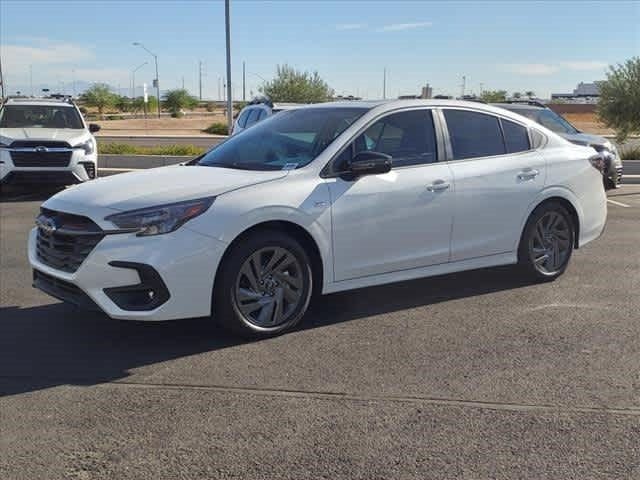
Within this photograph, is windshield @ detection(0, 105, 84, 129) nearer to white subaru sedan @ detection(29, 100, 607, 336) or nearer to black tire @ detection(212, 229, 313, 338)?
white subaru sedan @ detection(29, 100, 607, 336)

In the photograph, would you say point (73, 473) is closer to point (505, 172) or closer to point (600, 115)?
point (505, 172)

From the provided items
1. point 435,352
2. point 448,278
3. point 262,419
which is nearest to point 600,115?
point 448,278

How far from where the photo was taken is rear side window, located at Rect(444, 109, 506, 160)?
6.20 metres

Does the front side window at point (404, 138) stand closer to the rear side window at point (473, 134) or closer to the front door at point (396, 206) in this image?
→ the front door at point (396, 206)

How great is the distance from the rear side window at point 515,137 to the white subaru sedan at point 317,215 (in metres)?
0.01

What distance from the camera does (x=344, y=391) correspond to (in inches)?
167

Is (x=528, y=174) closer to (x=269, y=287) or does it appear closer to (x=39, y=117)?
(x=269, y=287)

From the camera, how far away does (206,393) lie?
4246mm

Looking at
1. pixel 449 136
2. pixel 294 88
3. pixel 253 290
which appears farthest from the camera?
pixel 294 88

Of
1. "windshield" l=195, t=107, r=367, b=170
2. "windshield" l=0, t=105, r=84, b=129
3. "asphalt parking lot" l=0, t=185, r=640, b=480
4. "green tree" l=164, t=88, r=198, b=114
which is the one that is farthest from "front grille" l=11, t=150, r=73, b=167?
"green tree" l=164, t=88, r=198, b=114

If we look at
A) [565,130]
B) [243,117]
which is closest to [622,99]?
[565,130]

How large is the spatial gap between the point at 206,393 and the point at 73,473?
1.04 m

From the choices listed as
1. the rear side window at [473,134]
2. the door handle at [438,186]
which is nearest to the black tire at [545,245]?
the rear side window at [473,134]

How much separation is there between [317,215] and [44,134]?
29.9 ft
